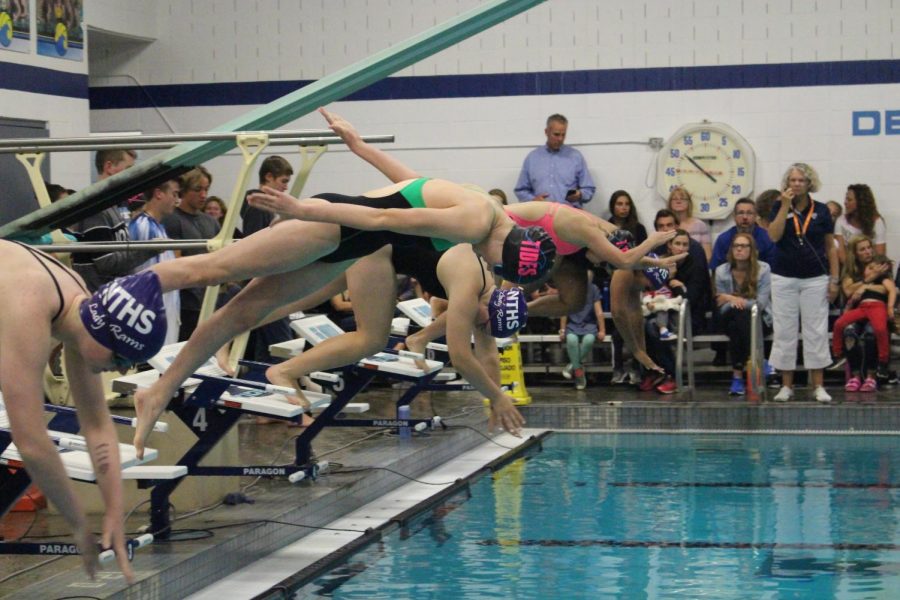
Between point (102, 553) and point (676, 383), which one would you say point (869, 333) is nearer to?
point (676, 383)

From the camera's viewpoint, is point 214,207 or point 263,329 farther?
point 214,207

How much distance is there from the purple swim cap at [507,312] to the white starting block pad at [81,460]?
5.68ft

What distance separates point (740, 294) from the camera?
37.3ft

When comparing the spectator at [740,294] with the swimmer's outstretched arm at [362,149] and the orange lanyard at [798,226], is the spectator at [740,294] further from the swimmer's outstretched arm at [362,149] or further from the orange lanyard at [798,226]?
the swimmer's outstretched arm at [362,149]

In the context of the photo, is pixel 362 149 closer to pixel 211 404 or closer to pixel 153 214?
pixel 211 404

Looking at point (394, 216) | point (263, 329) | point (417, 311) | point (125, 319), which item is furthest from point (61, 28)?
point (125, 319)

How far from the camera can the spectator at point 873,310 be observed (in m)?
11.0

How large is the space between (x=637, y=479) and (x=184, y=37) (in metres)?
7.76

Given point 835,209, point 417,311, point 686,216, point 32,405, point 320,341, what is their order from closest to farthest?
point 32,405
point 320,341
point 417,311
point 835,209
point 686,216

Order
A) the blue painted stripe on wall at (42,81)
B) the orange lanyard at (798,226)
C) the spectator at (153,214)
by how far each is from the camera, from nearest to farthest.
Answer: the spectator at (153,214) < the orange lanyard at (798,226) < the blue painted stripe on wall at (42,81)

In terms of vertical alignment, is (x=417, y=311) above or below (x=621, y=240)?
below

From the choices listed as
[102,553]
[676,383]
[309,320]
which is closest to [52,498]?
[102,553]

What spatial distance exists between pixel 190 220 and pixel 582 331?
13.0 feet

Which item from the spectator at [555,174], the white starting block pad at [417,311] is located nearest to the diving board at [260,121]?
the white starting block pad at [417,311]
